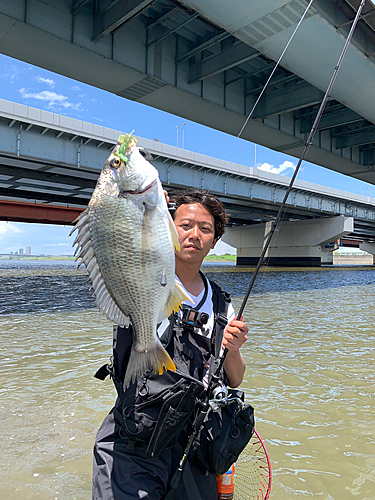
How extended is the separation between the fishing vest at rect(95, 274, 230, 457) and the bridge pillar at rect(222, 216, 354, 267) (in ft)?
149

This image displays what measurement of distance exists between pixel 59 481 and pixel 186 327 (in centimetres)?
237

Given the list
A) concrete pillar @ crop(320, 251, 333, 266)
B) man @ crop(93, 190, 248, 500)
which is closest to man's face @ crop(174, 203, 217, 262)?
man @ crop(93, 190, 248, 500)

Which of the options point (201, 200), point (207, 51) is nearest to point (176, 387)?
point (201, 200)

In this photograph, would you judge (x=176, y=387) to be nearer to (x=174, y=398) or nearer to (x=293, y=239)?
(x=174, y=398)

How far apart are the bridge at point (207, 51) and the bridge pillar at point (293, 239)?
3138 cm

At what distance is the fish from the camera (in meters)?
1.90

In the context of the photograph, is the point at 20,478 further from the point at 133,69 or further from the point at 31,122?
the point at 31,122

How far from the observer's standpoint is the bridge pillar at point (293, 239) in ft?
157

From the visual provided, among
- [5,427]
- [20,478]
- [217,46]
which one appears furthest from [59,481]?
[217,46]

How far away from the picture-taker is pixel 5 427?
4582 mm

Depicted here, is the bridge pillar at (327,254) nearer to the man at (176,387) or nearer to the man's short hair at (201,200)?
the man's short hair at (201,200)

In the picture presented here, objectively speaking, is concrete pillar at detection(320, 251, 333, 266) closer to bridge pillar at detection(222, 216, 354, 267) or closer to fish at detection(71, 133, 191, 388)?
bridge pillar at detection(222, 216, 354, 267)

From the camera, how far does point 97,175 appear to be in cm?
2384

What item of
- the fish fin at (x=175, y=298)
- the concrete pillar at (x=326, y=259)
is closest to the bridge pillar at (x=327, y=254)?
the concrete pillar at (x=326, y=259)
